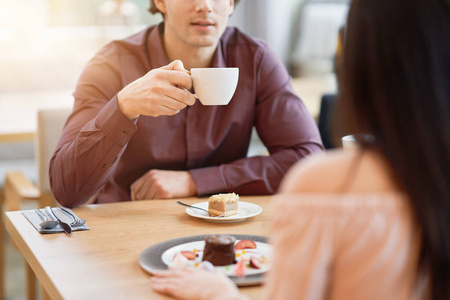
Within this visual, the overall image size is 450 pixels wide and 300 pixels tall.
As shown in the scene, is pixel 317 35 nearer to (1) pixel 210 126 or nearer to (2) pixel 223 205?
(1) pixel 210 126

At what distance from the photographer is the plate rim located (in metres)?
0.93

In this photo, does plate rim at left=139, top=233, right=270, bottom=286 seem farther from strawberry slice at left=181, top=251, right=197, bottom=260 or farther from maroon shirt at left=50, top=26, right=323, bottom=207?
maroon shirt at left=50, top=26, right=323, bottom=207

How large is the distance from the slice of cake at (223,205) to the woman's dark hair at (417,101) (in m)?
0.65

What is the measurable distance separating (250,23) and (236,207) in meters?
3.60

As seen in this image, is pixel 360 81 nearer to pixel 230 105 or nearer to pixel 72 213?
pixel 72 213

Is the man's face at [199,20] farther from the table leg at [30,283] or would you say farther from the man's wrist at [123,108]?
the table leg at [30,283]

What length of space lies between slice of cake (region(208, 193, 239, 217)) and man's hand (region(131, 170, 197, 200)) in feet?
0.80

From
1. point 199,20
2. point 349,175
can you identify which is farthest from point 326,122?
point 349,175

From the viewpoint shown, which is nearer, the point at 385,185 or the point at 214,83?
the point at 385,185

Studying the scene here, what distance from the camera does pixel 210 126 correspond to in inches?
70.5

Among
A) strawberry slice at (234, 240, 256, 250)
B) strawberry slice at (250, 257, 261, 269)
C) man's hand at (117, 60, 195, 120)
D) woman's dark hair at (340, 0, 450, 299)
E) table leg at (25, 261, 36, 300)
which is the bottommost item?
table leg at (25, 261, 36, 300)

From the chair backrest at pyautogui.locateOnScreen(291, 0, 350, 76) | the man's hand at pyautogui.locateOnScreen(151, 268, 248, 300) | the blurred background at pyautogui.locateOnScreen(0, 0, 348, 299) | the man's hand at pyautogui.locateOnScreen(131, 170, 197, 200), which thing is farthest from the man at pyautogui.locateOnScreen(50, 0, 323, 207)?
the chair backrest at pyautogui.locateOnScreen(291, 0, 350, 76)

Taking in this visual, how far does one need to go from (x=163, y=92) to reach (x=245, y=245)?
45cm

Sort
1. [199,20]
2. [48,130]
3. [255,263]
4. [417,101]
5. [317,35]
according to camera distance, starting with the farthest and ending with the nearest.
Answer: [317,35], [48,130], [199,20], [255,263], [417,101]
